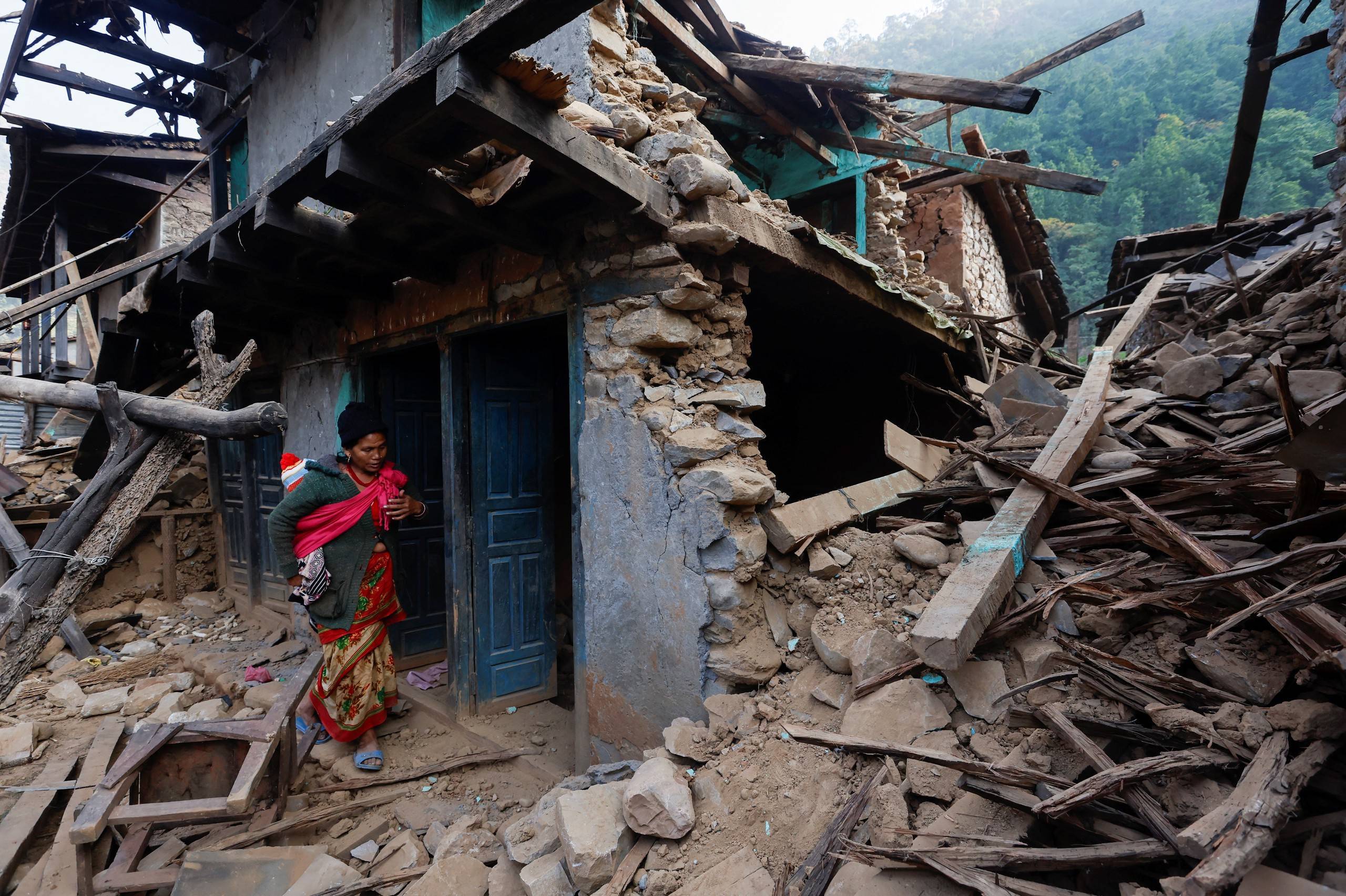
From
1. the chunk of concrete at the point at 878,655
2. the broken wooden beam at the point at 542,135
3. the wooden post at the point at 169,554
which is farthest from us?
the wooden post at the point at 169,554

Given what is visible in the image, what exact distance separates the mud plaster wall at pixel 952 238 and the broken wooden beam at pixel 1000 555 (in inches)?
200

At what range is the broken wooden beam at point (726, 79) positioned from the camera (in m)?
4.12

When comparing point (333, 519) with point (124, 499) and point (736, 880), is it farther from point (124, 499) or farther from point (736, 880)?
point (736, 880)

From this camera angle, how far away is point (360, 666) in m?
3.84

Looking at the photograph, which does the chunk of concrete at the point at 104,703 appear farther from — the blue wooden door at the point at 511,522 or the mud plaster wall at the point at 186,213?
the mud plaster wall at the point at 186,213

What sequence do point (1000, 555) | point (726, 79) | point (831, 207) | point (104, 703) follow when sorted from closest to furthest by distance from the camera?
point (1000, 555) → point (104, 703) → point (726, 79) → point (831, 207)

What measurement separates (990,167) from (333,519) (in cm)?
527

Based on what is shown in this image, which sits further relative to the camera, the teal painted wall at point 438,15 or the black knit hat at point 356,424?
the teal painted wall at point 438,15

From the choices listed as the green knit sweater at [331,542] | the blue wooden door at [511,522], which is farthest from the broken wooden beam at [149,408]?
the blue wooden door at [511,522]

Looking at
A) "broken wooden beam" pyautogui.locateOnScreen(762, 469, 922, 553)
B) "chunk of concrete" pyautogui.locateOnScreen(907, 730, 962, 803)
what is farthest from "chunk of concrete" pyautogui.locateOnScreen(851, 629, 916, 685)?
"broken wooden beam" pyautogui.locateOnScreen(762, 469, 922, 553)

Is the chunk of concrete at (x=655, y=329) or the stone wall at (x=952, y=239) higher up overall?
the stone wall at (x=952, y=239)

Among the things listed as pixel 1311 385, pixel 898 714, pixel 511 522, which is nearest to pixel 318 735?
pixel 511 522

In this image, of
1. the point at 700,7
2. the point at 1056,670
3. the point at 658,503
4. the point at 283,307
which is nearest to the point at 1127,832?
the point at 1056,670

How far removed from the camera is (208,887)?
2.43m
